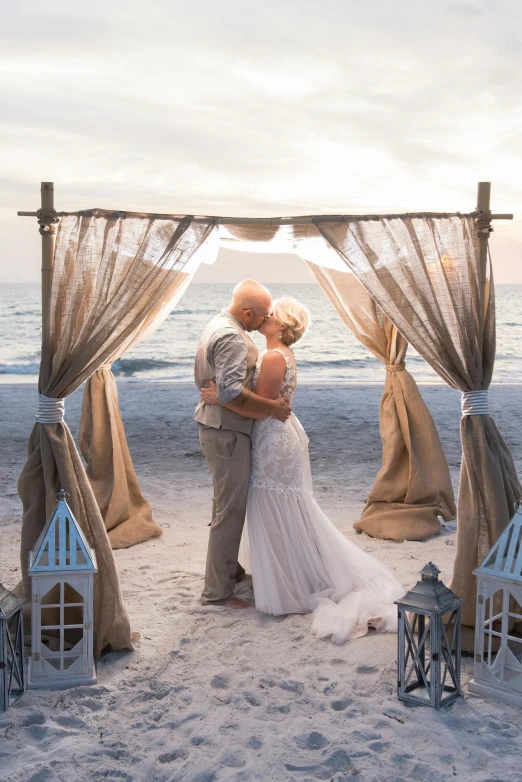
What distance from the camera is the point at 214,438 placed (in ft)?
13.5

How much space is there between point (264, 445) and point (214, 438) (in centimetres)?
28

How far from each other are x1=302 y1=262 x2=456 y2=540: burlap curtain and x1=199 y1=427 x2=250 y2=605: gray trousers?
1689 millimetres

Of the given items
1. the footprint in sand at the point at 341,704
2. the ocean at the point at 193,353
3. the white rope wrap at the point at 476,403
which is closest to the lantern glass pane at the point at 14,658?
the footprint in sand at the point at 341,704

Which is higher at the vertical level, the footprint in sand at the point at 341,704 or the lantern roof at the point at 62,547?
the lantern roof at the point at 62,547

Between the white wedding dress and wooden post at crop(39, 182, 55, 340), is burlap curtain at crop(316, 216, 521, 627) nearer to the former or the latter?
the white wedding dress

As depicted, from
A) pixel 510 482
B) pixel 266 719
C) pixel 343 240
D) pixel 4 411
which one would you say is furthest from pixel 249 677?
pixel 4 411

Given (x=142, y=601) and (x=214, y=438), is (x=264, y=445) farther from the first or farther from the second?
(x=142, y=601)

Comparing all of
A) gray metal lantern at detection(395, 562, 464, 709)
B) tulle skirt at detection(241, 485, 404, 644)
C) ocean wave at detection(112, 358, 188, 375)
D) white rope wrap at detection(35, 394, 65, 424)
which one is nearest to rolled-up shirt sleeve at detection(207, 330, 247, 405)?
tulle skirt at detection(241, 485, 404, 644)

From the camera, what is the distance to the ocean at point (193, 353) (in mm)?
21469

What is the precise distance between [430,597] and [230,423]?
1476 millimetres

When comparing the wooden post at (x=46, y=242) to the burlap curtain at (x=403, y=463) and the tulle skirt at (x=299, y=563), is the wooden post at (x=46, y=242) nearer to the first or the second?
the tulle skirt at (x=299, y=563)

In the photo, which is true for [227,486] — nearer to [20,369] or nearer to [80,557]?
[80,557]

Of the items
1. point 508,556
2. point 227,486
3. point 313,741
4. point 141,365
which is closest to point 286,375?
point 227,486

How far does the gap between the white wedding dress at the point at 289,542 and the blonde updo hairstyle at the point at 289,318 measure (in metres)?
0.12
